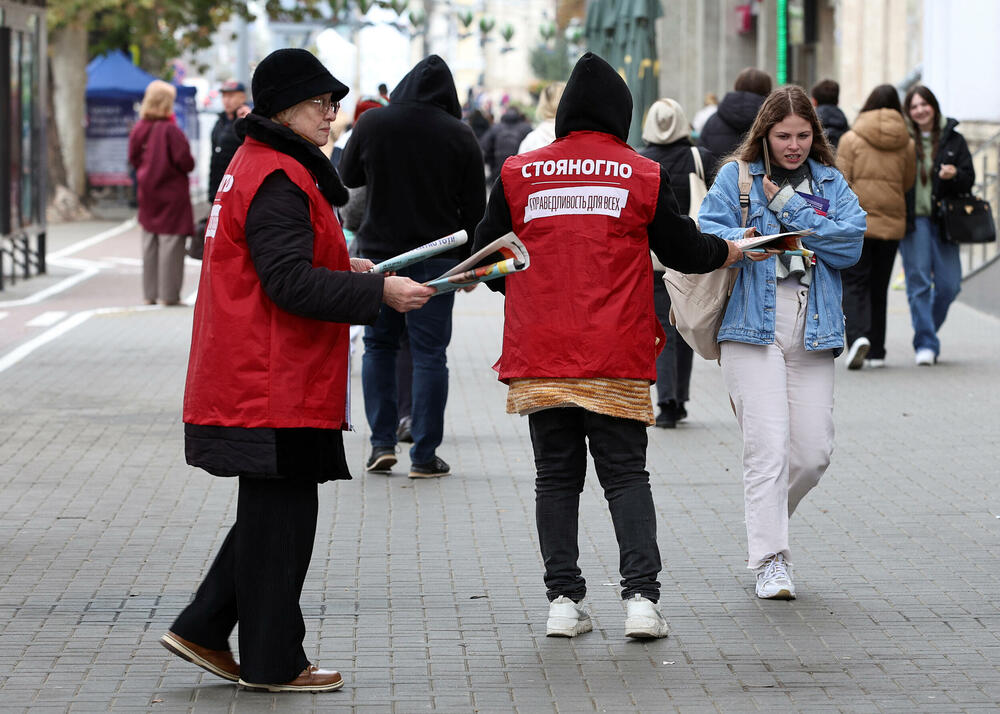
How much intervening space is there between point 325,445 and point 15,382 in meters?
7.28

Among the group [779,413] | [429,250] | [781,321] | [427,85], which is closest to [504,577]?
[779,413]

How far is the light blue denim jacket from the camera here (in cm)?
589

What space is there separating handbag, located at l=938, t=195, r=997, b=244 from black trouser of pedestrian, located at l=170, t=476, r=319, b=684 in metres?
8.31

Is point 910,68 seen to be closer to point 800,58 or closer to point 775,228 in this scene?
point 800,58

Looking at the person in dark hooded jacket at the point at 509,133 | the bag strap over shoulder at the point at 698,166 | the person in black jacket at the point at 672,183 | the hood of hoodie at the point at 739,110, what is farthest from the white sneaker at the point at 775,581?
the person in dark hooded jacket at the point at 509,133

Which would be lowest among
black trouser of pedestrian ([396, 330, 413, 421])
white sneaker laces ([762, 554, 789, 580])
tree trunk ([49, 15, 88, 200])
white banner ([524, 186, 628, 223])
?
white sneaker laces ([762, 554, 789, 580])

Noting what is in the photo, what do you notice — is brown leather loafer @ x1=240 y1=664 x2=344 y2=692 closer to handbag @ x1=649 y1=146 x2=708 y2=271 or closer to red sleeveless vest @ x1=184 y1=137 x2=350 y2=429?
red sleeveless vest @ x1=184 y1=137 x2=350 y2=429

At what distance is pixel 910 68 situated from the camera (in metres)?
24.3

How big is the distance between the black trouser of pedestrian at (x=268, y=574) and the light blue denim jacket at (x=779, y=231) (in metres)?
1.82

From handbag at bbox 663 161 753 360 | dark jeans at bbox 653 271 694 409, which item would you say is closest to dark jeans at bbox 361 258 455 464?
dark jeans at bbox 653 271 694 409

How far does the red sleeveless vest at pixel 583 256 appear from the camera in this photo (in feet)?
17.2

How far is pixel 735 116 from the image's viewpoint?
1135cm

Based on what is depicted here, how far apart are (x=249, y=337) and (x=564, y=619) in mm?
1464

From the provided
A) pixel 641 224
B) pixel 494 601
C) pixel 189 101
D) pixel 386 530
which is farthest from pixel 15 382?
pixel 189 101
